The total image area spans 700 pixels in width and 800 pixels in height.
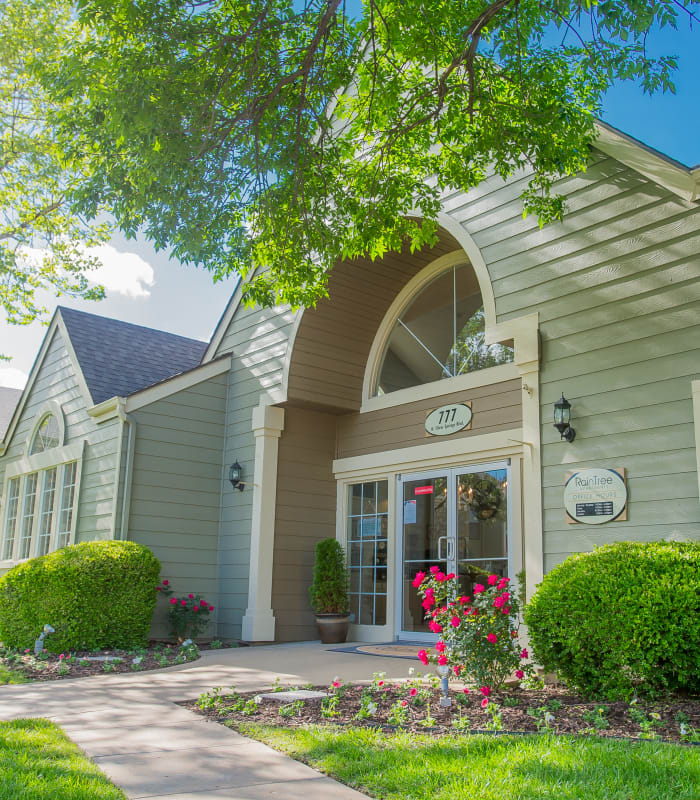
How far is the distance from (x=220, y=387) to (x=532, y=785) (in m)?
9.18

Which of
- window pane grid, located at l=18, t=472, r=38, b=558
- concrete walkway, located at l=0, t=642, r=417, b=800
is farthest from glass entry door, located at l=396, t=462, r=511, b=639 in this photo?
window pane grid, located at l=18, t=472, r=38, b=558

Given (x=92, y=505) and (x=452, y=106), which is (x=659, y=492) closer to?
(x=452, y=106)

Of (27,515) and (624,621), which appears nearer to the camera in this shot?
(624,621)

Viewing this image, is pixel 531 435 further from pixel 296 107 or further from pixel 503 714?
pixel 296 107

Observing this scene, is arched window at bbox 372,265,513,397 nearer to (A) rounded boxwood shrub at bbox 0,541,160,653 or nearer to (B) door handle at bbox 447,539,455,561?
(B) door handle at bbox 447,539,455,561

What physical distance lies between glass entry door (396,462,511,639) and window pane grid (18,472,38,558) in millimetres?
6906

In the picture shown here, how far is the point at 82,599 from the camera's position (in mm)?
8594

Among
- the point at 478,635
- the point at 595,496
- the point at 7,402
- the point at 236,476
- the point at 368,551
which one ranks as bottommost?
the point at 478,635

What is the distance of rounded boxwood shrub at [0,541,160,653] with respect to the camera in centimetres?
848

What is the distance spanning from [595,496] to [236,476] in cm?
562

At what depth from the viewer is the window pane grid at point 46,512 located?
12351 mm

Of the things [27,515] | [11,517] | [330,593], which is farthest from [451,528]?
[11,517]

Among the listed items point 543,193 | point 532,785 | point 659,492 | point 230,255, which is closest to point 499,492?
point 659,492

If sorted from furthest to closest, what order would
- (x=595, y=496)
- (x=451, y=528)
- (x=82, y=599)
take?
(x=451, y=528) < (x=82, y=599) < (x=595, y=496)
